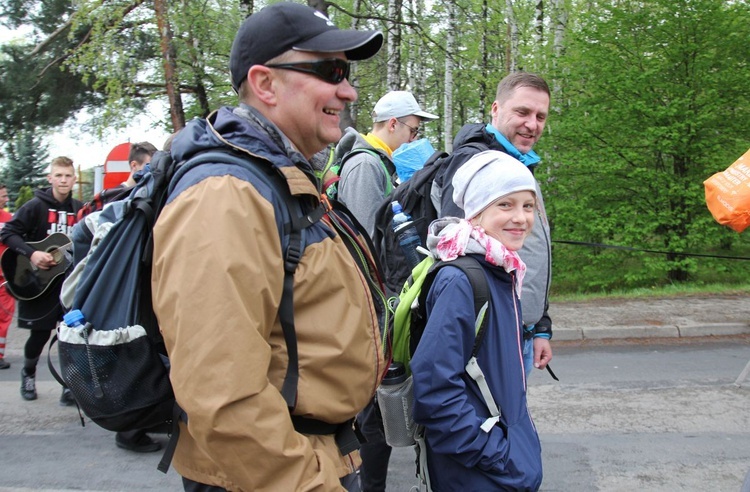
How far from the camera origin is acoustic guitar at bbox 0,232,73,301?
222 inches

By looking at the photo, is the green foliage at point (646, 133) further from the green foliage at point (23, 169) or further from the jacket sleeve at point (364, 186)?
the green foliage at point (23, 169)

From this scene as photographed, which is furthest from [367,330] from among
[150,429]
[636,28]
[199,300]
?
[636,28]

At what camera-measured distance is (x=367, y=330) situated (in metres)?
1.70

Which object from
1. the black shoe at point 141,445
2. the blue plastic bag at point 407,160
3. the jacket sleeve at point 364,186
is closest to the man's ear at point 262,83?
the jacket sleeve at point 364,186

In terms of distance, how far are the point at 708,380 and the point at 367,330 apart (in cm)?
541

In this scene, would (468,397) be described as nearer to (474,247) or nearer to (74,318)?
(474,247)

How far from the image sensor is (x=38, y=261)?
5531 millimetres

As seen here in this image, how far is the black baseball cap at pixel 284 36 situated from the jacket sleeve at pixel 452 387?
919 millimetres

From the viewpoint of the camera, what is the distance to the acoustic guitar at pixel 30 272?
5.65m

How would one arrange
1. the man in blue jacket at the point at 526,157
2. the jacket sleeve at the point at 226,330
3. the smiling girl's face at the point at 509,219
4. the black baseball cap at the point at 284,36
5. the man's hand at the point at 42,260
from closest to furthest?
the jacket sleeve at the point at 226,330 < the black baseball cap at the point at 284,36 < the smiling girl's face at the point at 509,219 < the man in blue jacket at the point at 526,157 < the man's hand at the point at 42,260

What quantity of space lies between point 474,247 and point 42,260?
4.45 metres

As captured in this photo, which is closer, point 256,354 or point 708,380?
point 256,354

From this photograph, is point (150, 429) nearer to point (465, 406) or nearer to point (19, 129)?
point (465, 406)

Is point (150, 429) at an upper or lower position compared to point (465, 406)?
upper
